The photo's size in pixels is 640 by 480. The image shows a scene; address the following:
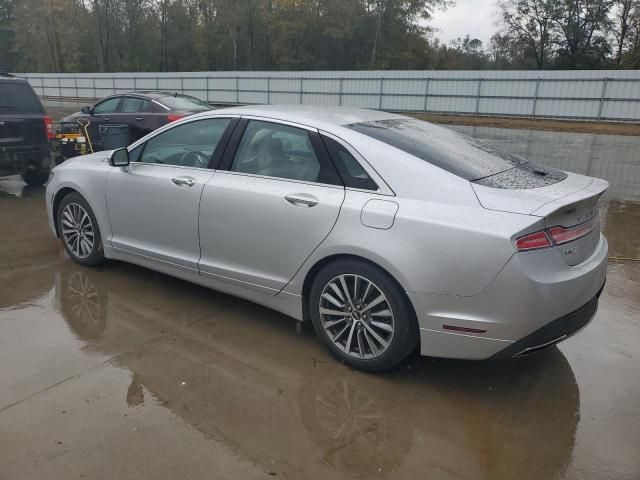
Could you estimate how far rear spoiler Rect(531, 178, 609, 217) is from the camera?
287 cm

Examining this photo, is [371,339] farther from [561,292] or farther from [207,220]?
[207,220]

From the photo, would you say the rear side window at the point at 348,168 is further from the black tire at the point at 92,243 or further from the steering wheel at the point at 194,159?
the black tire at the point at 92,243

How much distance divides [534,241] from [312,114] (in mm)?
1790

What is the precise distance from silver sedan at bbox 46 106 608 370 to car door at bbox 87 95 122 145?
7865 millimetres

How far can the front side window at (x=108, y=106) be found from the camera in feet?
38.6

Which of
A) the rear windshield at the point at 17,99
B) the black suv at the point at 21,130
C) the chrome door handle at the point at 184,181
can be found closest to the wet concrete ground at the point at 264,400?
the chrome door handle at the point at 184,181

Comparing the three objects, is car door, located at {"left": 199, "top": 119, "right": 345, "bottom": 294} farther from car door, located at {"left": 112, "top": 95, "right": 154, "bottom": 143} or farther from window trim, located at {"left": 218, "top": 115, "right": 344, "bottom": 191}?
car door, located at {"left": 112, "top": 95, "right": 154, "bottom": 143}

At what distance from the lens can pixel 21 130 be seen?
7.73 meters

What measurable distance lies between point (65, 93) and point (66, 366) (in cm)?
4030

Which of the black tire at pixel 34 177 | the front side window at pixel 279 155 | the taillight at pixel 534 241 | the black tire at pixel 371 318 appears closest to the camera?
the taillight at pixel 534 241

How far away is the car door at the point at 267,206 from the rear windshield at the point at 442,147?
1.39 feet

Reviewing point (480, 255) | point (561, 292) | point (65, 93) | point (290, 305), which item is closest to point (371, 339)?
point (290, 305)

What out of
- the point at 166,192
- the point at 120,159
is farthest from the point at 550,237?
the point at 120,159

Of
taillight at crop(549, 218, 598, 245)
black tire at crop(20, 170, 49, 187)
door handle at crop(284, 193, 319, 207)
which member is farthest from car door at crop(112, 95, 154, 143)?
taillight at crop(549, 218, 598, 245)
